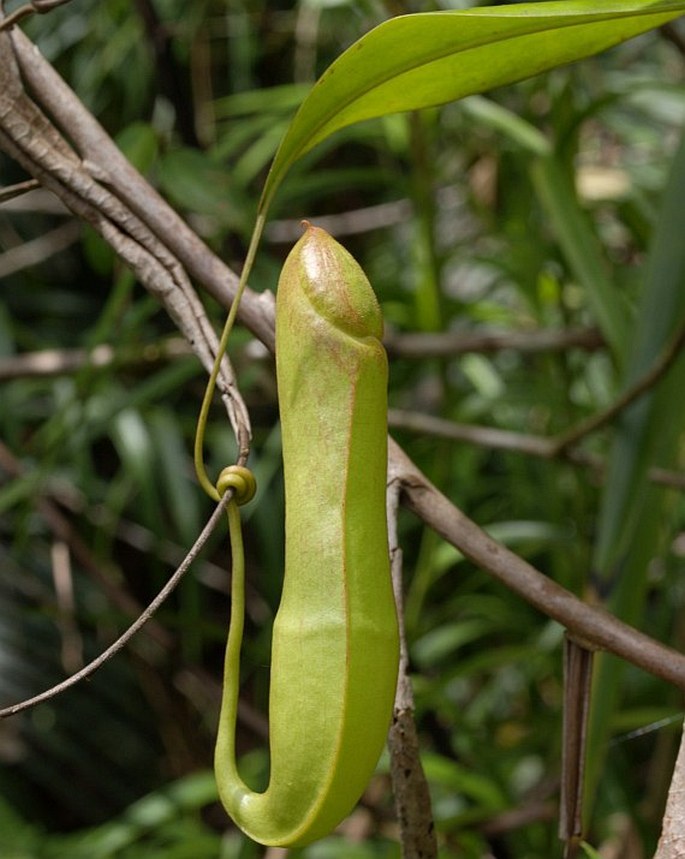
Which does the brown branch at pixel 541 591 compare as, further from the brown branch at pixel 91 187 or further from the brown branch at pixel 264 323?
the brown branch at pixel 91 187

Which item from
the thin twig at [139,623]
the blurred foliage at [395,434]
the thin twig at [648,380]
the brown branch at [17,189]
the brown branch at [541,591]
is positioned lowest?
the blurred foliage at [395,434]

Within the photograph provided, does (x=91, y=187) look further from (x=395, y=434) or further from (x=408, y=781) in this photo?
(x=395, y=434)

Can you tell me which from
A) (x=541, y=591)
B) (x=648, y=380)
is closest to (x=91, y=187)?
(x=541, y=591)

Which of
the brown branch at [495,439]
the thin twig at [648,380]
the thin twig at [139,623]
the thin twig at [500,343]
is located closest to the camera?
the thin twig at [139,623]

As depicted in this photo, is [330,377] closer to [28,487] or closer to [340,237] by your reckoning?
[28,487]

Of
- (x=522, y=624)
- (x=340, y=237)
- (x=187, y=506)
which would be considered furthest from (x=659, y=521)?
(x=340, y=237)

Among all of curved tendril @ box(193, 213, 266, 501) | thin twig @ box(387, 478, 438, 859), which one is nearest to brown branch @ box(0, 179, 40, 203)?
curved tendril @ box(193, 213, 266, 501)

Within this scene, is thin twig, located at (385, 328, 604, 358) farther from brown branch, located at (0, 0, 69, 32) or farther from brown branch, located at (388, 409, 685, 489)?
brown branch, located at (0, 0, 69, 32)

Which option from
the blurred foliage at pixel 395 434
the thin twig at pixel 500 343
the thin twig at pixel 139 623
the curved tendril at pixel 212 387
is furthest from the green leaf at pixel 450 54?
the thin twig at pixel 500 343
